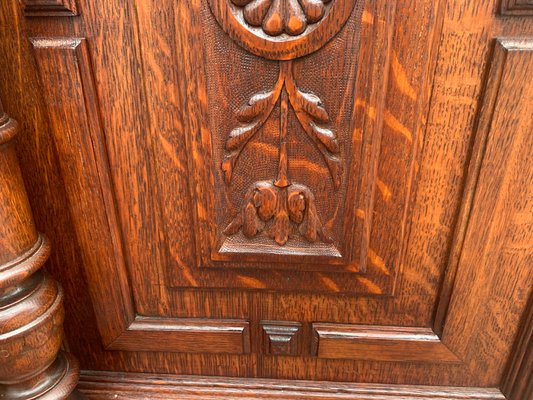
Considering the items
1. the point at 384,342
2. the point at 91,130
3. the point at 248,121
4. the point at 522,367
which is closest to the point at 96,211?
the point at 91,130

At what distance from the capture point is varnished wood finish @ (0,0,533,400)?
39 centimetres

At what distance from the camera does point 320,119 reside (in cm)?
41

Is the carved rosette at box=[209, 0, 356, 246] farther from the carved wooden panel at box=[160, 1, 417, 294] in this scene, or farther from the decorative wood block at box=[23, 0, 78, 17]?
the decorative wood block at box=[23, 0, 78, 17]

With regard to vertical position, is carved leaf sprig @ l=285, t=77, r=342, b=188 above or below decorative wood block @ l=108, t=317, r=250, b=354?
above

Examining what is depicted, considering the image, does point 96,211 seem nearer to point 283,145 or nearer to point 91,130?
point 91,130

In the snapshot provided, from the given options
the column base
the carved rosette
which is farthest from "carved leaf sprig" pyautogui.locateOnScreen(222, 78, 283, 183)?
the column base

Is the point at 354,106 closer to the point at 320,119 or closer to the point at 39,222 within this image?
the point at 320,119

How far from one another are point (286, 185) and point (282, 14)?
0.51 ft

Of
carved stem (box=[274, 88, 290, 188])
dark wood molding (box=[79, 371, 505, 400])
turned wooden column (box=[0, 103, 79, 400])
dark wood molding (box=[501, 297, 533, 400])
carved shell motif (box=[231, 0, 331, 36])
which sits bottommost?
dark wood molding (box=[79, 371, 505, 400])

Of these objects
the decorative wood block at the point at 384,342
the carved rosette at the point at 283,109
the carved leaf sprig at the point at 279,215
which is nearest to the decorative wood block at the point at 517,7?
the carved rosette at the point at 283,109

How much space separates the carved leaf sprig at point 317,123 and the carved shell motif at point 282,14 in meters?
0.04

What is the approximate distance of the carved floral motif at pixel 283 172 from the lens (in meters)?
0.41

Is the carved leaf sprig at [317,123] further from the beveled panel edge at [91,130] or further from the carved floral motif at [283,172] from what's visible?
the beveled panel edge at [91,130]

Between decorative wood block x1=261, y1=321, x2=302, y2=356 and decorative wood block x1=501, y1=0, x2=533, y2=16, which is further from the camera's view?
decorative wood block x1=261, y1=321, x2=302, y2=356
